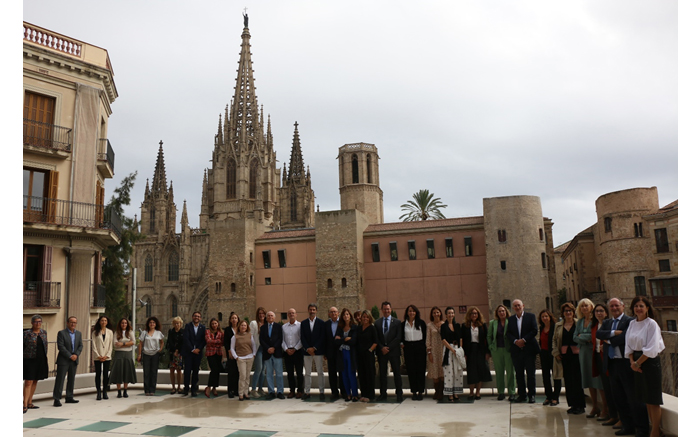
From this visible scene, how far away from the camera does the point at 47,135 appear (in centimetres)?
1659

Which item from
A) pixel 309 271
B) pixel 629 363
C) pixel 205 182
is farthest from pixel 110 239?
pixel 205 182

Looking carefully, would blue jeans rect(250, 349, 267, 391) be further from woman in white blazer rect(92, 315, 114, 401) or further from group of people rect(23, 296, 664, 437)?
woman in white blazer rect(92, 315, 114, 401)

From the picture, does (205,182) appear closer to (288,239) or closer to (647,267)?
(288,239)

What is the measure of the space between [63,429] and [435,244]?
94.3 feet

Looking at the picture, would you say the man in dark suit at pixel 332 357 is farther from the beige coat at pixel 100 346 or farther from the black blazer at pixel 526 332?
the beige coat at pixel 100 346

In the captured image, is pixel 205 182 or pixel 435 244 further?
pixel 205 182

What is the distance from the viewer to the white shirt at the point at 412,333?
30.8ft

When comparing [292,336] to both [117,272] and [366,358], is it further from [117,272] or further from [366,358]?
[117,272]

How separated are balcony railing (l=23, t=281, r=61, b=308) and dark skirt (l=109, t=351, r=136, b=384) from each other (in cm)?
682

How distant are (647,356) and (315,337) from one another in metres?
5.61

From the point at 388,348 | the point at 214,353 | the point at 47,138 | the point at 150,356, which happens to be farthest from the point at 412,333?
the point at 47,138

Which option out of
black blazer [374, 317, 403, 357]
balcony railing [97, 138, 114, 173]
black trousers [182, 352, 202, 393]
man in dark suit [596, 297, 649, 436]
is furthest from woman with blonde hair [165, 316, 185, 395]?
balcony railing [97, 138, 114, 173]

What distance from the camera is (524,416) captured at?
7512 millimetres

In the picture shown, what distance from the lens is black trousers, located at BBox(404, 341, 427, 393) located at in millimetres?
9320
